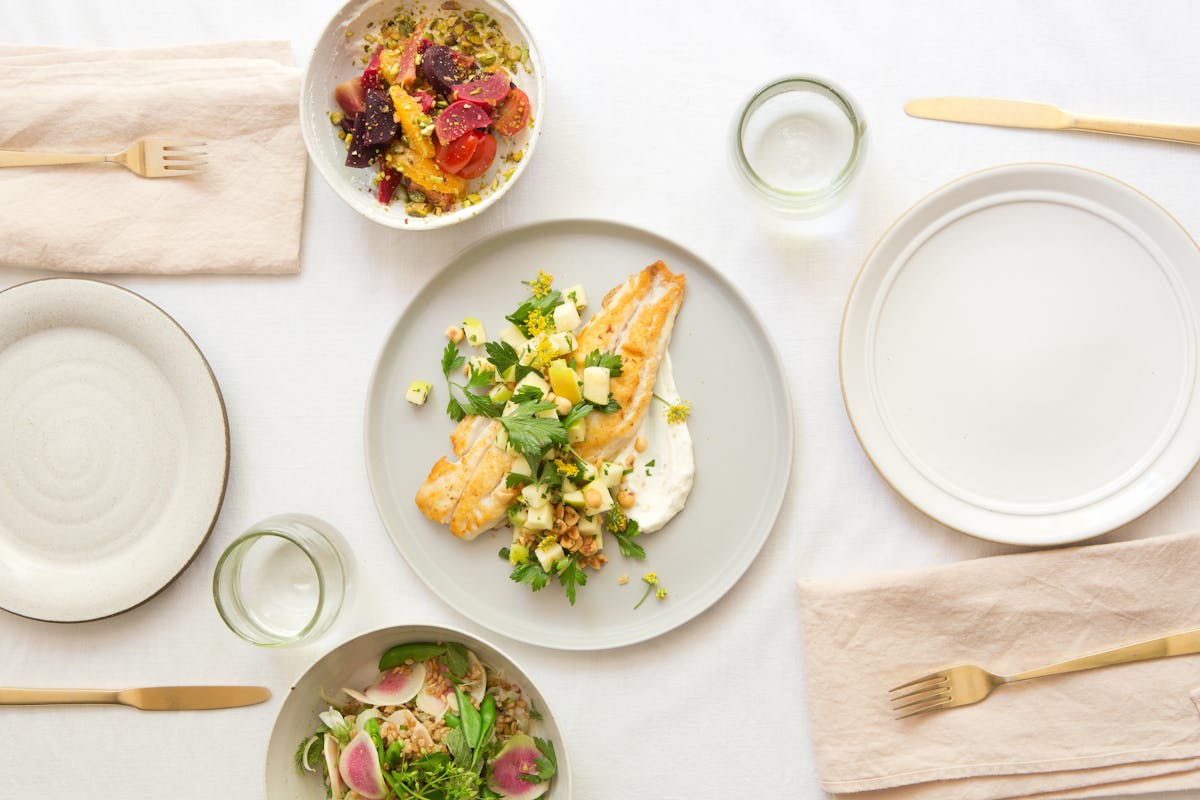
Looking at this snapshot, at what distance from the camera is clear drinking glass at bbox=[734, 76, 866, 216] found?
60.9 inches

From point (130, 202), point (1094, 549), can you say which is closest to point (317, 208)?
point (130, 202)

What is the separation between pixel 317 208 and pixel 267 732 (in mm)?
953

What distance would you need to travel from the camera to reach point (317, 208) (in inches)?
64.5

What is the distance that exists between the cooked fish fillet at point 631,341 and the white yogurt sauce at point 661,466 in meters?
Answer: 0.03

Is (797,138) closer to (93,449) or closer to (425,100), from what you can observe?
(425,100)

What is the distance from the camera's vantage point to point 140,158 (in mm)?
1615

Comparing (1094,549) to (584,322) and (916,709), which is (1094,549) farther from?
(584,322)

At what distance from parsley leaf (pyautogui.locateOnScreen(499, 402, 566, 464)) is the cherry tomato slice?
0.41m

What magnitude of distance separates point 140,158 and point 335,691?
1.01m

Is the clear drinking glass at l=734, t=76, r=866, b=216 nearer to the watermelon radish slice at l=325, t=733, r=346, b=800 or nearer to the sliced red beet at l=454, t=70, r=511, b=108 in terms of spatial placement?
the sliced red beet at l=454, t=70, r=511, b=108

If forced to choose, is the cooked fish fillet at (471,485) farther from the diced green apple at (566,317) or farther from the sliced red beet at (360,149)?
the sliced red beet at (360,149)

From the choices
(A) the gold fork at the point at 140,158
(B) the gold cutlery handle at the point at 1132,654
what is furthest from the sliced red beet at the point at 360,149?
(B) the gold cutlery handle at the point at 1132,654

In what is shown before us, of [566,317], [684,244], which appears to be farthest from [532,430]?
[684,244]

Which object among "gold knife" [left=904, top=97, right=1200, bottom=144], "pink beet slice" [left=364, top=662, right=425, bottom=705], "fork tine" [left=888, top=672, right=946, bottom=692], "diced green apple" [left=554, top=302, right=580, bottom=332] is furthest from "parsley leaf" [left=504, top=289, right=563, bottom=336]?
"fork tine" [left=888, top=672, right=946, bottom=692]
